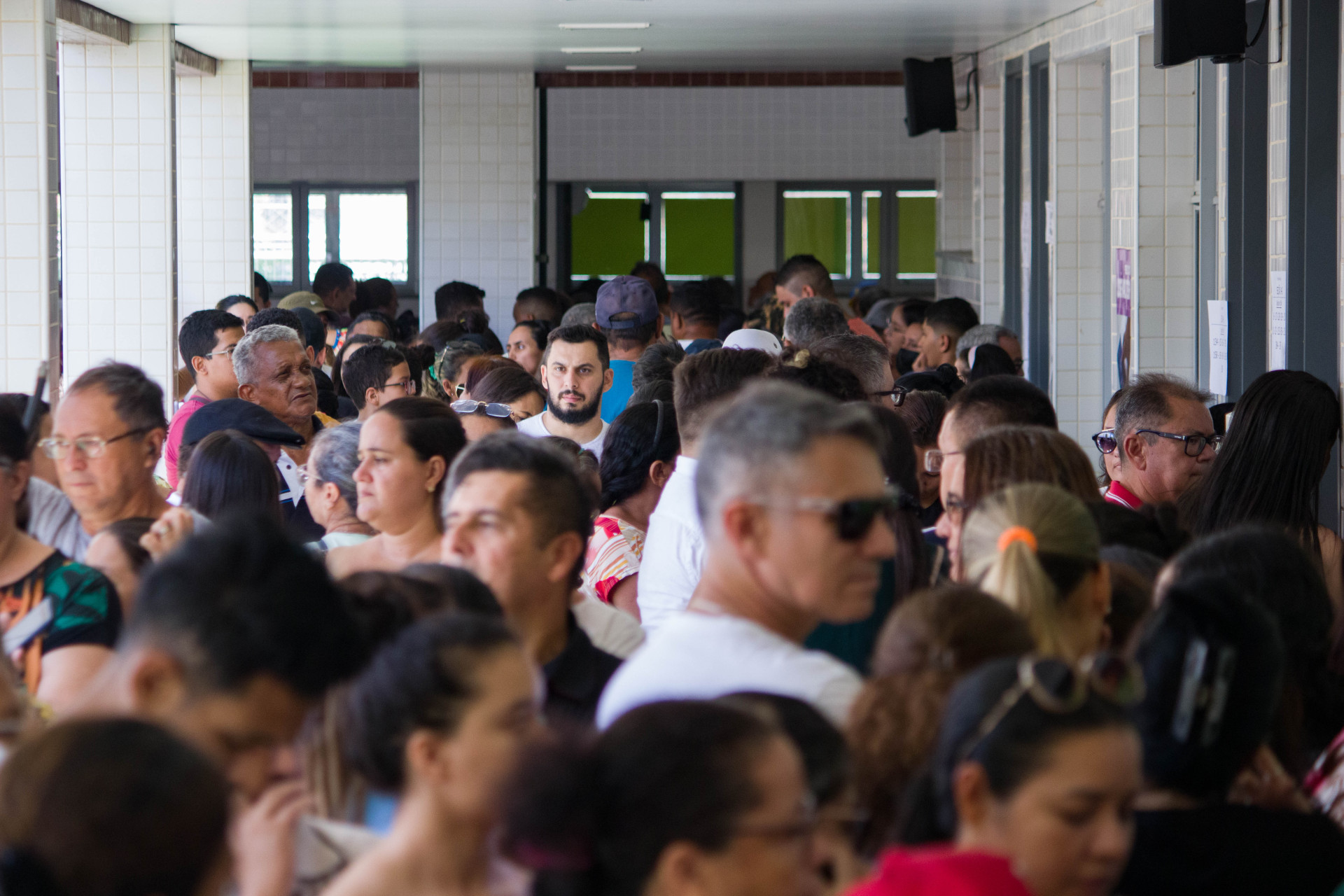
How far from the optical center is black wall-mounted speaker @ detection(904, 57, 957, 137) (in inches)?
441

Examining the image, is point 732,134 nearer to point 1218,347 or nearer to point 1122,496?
point 1218,347

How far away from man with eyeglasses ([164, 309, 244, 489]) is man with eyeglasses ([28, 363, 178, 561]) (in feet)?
3.60

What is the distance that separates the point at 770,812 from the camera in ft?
5.16

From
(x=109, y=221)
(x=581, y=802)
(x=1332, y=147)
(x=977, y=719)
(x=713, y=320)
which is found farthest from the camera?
(x=109, y=221)

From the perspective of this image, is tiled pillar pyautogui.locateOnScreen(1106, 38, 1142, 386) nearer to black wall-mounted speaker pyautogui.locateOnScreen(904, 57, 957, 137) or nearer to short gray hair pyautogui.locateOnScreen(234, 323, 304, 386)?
black wall-mounted speaker pyautogui.locateOnScreen(904, 57, 957, 137)

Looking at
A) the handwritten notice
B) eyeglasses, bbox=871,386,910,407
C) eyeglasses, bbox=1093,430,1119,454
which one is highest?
the handwritten notice

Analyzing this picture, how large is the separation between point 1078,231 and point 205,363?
5.52 meters

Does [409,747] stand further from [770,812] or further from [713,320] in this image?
[713,320]

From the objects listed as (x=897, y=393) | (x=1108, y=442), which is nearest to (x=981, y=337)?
(x=897, y=393)

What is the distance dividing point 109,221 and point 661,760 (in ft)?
28.1

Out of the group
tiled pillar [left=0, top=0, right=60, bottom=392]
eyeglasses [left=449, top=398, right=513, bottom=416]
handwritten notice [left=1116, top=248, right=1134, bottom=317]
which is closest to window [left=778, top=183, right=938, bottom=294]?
handwritten notice [left=1116, top=248, right=1134, bottom=317]

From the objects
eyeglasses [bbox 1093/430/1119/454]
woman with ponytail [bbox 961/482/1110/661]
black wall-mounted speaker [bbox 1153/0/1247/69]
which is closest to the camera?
woman with ponytail [bbox 961/482/1110/661]

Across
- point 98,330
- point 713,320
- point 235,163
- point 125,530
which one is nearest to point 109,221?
point 98,330

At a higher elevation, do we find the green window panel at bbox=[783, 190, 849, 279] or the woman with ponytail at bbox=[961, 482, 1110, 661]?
the green window panel at bbox=[783, 190, 849, 279]
